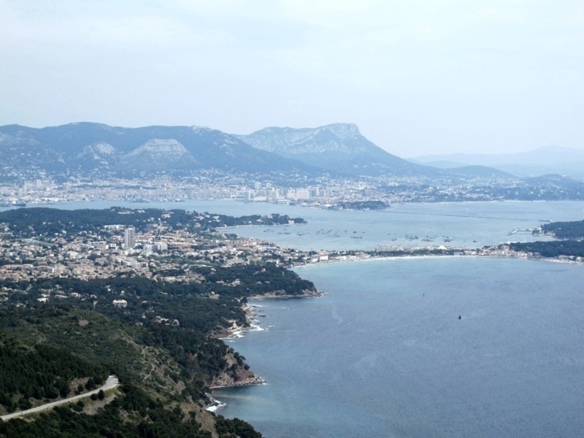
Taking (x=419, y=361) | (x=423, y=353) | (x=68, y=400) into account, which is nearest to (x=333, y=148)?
(x=423, y=353)

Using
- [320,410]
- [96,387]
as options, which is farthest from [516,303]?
[96,387]

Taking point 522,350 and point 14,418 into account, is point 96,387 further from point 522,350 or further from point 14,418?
point 522,350

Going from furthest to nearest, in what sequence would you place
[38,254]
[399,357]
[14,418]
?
[38,254] < [399,357] < [14,418]

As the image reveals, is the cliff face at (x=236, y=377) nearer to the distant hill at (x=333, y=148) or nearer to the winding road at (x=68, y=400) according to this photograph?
the winding road at (x=68, y=400)

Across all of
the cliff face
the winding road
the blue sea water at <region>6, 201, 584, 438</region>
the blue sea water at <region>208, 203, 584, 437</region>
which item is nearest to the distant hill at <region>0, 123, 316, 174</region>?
the blue sea water at <region>6, 201, 584, 438</region>

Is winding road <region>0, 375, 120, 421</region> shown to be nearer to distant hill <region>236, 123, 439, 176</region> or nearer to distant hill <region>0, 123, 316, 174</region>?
distant hill <region>0, 123, 316, 174</region>

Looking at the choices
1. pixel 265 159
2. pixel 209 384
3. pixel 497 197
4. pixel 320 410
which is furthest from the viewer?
pixel 265 159
